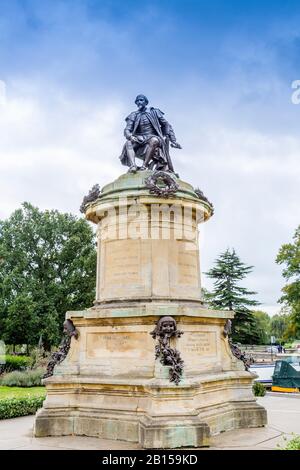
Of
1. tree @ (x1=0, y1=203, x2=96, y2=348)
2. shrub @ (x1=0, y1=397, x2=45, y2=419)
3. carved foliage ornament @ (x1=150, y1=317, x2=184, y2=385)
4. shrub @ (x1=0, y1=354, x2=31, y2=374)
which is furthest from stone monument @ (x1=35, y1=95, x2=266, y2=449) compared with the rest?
tree @ (x1=0, y1=203, x2=96, y2=348)

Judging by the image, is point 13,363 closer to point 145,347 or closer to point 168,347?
point 145,347

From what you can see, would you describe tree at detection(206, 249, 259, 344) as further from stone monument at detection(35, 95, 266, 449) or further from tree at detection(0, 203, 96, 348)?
stone monument at detection(35, 95, 266, 449)

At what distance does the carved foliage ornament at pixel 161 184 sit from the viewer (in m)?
11.0

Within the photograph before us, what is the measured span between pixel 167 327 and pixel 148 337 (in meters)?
0.71

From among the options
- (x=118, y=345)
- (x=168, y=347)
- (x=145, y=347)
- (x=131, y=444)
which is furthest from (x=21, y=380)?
(x=168, y=347)

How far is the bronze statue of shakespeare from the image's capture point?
1236 centimetres

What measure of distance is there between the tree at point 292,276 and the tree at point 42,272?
17157 mm

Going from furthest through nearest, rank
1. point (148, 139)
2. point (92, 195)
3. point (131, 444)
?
point (148, 139), point (92, 195), point (131, 444)

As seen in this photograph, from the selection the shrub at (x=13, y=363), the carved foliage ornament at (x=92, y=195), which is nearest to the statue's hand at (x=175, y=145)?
the carved foliage ornament at (x=92, y=195)

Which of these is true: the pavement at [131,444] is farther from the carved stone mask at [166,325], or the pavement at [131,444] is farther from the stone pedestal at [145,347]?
the carved stone mask at [166,325]

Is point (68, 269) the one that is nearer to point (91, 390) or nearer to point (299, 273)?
point (299, 273)

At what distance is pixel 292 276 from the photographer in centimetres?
4262

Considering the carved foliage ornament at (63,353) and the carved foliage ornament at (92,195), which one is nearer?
the carved foliage ornament at (63,353)

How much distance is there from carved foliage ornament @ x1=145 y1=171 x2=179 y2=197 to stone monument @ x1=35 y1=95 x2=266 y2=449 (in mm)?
24
